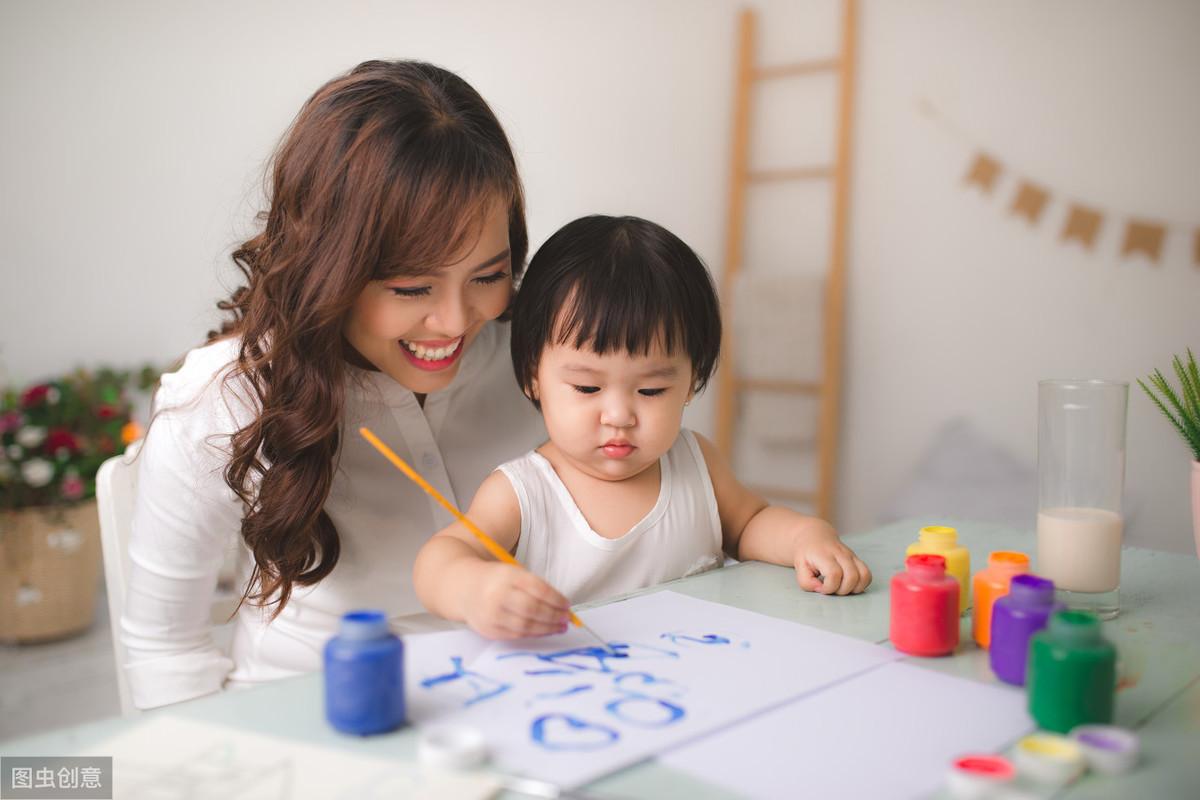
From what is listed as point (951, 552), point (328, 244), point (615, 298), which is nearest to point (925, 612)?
point (951, 552)

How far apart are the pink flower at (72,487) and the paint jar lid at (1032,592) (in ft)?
7.47

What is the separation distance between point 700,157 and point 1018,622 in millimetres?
2842

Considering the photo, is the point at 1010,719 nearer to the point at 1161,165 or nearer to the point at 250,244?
the point at 250,244

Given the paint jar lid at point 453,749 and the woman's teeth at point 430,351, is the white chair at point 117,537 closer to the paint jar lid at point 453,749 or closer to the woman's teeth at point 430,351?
the woman's teeth at point 430,351

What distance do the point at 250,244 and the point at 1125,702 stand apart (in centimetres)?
105

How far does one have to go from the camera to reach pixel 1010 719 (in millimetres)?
708

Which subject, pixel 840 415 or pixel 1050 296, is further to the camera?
pixel 840 415

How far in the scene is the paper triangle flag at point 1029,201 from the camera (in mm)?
2898

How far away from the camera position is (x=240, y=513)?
124cm

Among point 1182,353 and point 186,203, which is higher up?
point 186,203

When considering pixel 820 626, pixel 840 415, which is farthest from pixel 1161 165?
pixel 820 626

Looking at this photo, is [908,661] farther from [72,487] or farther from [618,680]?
[72,487]

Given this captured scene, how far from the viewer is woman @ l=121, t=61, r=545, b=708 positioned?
43.4 inches

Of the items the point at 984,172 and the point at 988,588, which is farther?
the point at 984,172
